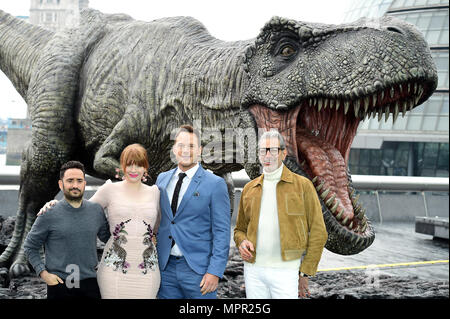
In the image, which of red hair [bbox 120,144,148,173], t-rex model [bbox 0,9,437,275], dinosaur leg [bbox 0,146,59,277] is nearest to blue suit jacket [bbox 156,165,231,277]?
red hair [bbox 120,144,148,173]

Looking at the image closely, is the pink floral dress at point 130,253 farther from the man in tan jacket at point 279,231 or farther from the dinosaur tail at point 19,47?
the dinosaur tail at point 19,47

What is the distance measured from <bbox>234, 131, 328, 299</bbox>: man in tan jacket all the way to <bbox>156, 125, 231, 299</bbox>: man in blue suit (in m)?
0.16

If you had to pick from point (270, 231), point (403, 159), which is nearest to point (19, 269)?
point (270, 231)

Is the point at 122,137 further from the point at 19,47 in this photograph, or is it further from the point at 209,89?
the point at 19,47

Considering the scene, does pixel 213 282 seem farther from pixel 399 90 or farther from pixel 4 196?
pixel 4 196

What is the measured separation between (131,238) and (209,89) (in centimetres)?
134

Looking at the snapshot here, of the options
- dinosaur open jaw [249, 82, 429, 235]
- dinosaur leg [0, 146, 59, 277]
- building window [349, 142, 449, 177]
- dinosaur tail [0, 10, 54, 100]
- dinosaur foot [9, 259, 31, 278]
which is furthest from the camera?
building window [349, 142, 449, 177]

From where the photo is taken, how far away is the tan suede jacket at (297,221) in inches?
105

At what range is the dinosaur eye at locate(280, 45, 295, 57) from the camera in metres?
3.14

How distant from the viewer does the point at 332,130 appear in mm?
3363

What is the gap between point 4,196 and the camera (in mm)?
7906

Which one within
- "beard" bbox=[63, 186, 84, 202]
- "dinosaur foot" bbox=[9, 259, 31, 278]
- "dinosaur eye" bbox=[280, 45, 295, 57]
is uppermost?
"dinosaur eye" bbox=[280, 45, 295, 57]

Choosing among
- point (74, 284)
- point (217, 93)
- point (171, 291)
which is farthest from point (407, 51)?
point (74, 284)

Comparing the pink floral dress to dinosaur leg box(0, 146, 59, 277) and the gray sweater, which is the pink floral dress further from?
dinosaur leg box(0, 146, 59, 277)
